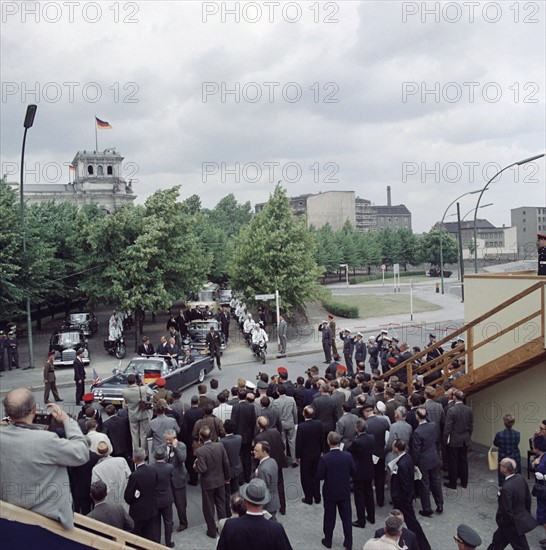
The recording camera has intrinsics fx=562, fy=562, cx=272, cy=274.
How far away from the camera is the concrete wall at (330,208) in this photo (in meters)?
132

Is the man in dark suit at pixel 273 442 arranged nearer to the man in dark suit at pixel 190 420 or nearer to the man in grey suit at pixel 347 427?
the man in grey suit at pixel 347 427

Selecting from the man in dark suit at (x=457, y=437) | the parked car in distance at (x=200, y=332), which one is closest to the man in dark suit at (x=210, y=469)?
the man in dark suit at (x=457, y=437)

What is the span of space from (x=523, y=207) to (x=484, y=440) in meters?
143

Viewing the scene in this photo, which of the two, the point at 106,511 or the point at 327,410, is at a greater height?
the point at 106,511

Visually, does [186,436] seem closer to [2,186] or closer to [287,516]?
[287,516]

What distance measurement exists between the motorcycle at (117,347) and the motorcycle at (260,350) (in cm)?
573

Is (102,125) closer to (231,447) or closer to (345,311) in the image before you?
(345,311)

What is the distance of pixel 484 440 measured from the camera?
1246cm

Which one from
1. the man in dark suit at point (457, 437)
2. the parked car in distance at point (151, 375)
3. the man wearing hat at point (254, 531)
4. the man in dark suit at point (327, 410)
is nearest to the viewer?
the man wearing hat at point (254, 531)

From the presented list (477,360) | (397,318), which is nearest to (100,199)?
(397,318)

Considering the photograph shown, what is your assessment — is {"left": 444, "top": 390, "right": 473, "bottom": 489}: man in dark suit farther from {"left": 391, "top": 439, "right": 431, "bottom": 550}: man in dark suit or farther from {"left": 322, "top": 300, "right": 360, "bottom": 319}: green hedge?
{"left": 322, "top": 300, "right": 360, "bottom": 319}: green hedge

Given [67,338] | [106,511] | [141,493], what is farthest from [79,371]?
[106,511]

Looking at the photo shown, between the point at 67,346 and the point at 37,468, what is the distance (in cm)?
2097

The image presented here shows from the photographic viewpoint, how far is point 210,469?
842 centimetres
